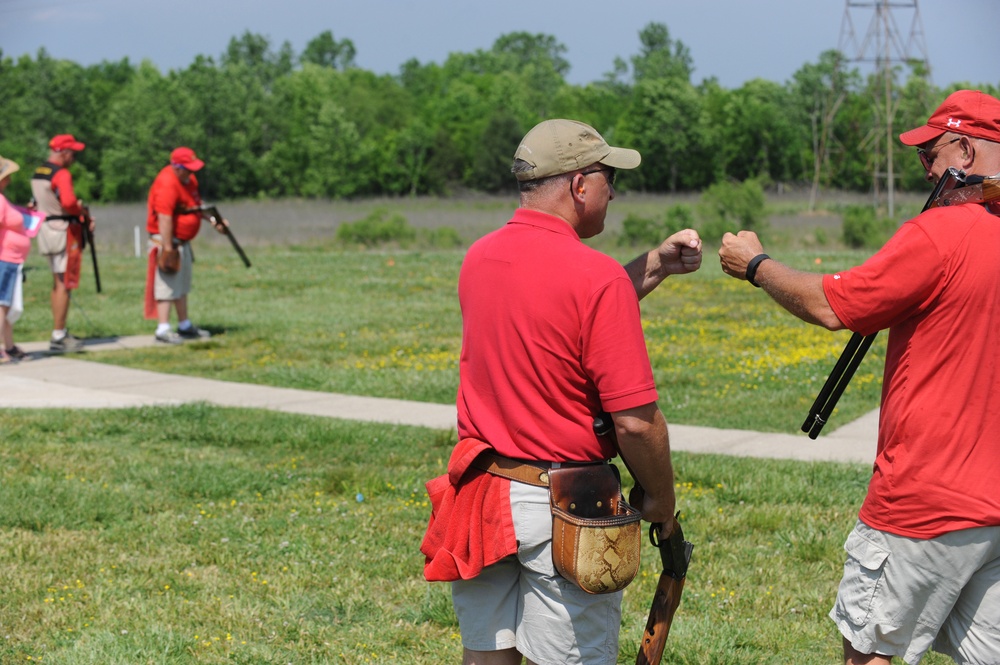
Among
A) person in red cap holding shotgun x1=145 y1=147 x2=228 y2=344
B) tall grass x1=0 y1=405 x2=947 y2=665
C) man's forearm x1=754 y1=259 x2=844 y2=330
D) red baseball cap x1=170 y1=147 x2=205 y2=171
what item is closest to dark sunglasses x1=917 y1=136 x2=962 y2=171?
man's forearm x1=754 y1=259 x2=844 y2=330

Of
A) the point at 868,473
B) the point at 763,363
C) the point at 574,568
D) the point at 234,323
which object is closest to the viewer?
the point at 574,568

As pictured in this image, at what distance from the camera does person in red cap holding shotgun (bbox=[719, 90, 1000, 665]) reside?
9.97 feet

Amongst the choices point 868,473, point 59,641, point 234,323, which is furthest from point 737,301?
point 59,641

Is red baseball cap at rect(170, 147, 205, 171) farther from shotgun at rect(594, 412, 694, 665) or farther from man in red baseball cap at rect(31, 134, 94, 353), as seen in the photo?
shotgun at rect(594, 412, 694, 665)

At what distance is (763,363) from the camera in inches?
436

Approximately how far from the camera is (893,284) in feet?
10.0

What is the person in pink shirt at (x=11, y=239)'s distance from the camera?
1041 cm

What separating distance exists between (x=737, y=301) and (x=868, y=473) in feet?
33.4

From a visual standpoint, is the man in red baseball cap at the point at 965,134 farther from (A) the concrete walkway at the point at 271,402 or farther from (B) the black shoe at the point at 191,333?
(B) the black shoe at the point at 191,333

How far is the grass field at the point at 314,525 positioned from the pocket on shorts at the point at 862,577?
1.26m

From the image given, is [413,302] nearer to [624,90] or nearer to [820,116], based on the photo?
[820,116]

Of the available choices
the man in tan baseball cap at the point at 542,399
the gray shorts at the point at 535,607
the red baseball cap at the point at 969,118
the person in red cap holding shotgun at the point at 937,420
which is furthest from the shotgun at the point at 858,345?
the gray shorts at the point at 535,607

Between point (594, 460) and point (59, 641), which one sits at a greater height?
point (594, 460)

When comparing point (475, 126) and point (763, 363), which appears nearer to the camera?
point (763, 363)
